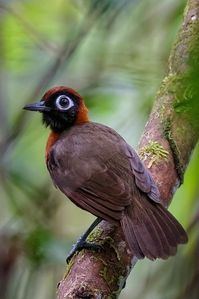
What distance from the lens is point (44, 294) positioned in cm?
485

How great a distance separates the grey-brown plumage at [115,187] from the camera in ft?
9.14

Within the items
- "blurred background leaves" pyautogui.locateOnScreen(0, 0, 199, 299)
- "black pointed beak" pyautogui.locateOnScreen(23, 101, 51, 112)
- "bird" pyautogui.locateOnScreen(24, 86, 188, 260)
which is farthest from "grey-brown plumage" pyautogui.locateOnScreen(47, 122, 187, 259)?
"blurred background leaves" pyautogui.locateOnScreen(0, 0, 199, 299)

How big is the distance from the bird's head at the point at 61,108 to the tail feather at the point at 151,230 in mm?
990

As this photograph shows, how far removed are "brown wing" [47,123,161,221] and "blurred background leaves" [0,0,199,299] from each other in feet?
1.52

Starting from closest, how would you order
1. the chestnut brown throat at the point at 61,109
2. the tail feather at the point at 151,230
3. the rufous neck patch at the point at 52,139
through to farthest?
the tail feather at the point at 151,230 < the rufous neck patch at the point at 52,139 < the chestnut brown throat at the point at 61,109

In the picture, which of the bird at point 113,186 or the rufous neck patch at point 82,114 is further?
the rufous neck patch at point 82,114

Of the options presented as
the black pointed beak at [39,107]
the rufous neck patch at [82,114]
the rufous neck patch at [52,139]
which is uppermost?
the rufous neck patch at [82,114]

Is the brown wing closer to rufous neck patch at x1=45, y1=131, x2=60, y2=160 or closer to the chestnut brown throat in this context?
rufous neck patch at x1=45, y1=131, x2=60, y2=160

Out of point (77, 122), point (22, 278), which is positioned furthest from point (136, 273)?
point (77, 122)

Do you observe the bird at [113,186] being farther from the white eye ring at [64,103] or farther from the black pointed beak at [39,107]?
the white eye ring at [64,103]

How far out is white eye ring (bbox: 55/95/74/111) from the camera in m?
3.89

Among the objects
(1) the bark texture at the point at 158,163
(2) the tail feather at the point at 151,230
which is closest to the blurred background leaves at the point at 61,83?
(1) the bark texture at the point at 158,163

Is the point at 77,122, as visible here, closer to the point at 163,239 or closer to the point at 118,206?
the point at 118,206

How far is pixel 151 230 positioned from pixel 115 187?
0.97 feet
